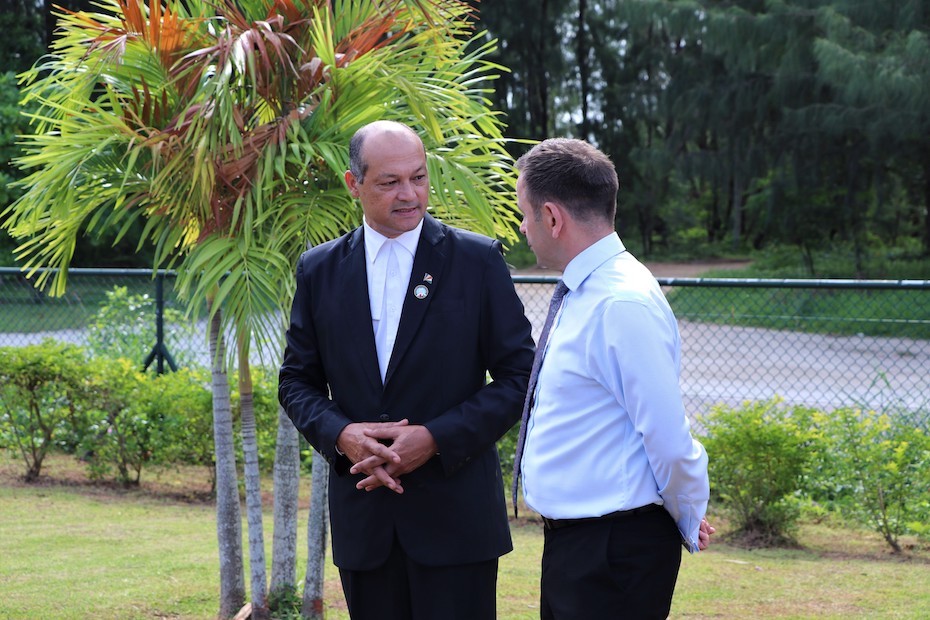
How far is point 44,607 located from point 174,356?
5.14m

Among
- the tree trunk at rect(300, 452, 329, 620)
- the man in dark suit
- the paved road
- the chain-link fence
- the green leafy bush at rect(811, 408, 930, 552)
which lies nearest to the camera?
the man in dark suit

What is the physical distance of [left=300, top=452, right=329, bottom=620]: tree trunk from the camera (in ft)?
14.5

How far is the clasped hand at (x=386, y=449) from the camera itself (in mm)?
2846

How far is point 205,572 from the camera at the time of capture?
551cm

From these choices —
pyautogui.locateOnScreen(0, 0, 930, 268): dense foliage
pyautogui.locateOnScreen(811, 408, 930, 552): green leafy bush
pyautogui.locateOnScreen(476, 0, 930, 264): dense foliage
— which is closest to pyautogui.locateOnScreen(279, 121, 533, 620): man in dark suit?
pyautogui.locateOnScreen(811, 408, 930, 552): green leafy bush

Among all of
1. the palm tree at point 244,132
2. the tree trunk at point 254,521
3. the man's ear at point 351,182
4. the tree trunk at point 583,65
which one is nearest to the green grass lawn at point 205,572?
the tree trunk at point 254,521

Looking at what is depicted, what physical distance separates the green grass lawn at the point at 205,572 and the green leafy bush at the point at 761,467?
0.66ft

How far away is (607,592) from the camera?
2.44 metres

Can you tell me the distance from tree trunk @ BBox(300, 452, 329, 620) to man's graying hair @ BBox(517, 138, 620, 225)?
2.25 metres

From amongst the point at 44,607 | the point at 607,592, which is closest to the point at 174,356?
the point at 44,607

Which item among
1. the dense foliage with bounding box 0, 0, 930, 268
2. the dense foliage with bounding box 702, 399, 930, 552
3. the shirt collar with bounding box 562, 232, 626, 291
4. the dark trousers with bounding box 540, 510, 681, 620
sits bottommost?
the dense foliage with bounding box 702, 399, 930, 552

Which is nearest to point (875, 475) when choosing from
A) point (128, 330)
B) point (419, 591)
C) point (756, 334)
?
point (419, 591)

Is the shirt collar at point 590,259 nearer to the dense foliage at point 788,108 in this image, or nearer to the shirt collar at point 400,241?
Result: the shirt collar at point 400,241

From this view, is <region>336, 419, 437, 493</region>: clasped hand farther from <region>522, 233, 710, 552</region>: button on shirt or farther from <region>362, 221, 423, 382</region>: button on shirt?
<region>522, 233, 710, 552</region>: button on shirt
